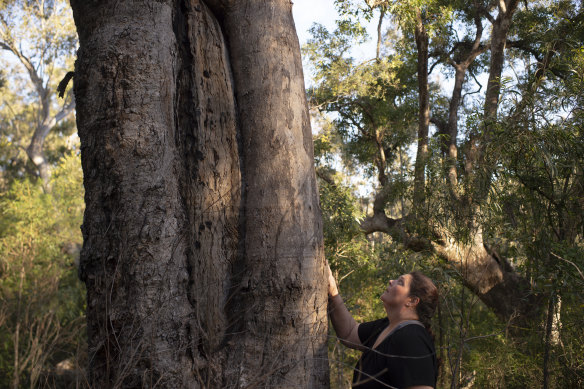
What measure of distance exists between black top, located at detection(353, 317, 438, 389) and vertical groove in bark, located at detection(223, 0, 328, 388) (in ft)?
0.80

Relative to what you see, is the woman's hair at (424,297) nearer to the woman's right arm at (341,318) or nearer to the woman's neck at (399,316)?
the woman's neck at (399,316)

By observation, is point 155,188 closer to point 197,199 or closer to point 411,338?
point 197,199

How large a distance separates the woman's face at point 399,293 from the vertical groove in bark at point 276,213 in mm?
351

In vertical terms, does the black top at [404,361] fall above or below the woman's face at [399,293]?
below

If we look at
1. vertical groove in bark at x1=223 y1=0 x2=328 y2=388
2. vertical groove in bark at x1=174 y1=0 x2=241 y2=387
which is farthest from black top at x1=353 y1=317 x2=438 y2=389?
vertical groove in bark at x1=174 y1=0 x2=241 y2=387

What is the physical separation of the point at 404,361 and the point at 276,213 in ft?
2.85

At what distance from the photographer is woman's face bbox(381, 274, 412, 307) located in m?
2.57

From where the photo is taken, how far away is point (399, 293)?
2.59m

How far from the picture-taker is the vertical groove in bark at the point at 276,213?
92.8 inches

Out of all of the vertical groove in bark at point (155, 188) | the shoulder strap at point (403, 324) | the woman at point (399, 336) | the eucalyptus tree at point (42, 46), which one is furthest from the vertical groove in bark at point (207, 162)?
the eucalyptus tree at point (42, 46)

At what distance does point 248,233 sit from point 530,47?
11770 millimetres

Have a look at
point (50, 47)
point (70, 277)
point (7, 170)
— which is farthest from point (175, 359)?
point (7, 170)

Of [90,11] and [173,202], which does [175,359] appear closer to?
[173,202]

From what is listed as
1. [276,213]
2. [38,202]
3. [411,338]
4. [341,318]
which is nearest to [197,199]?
[276,213]
